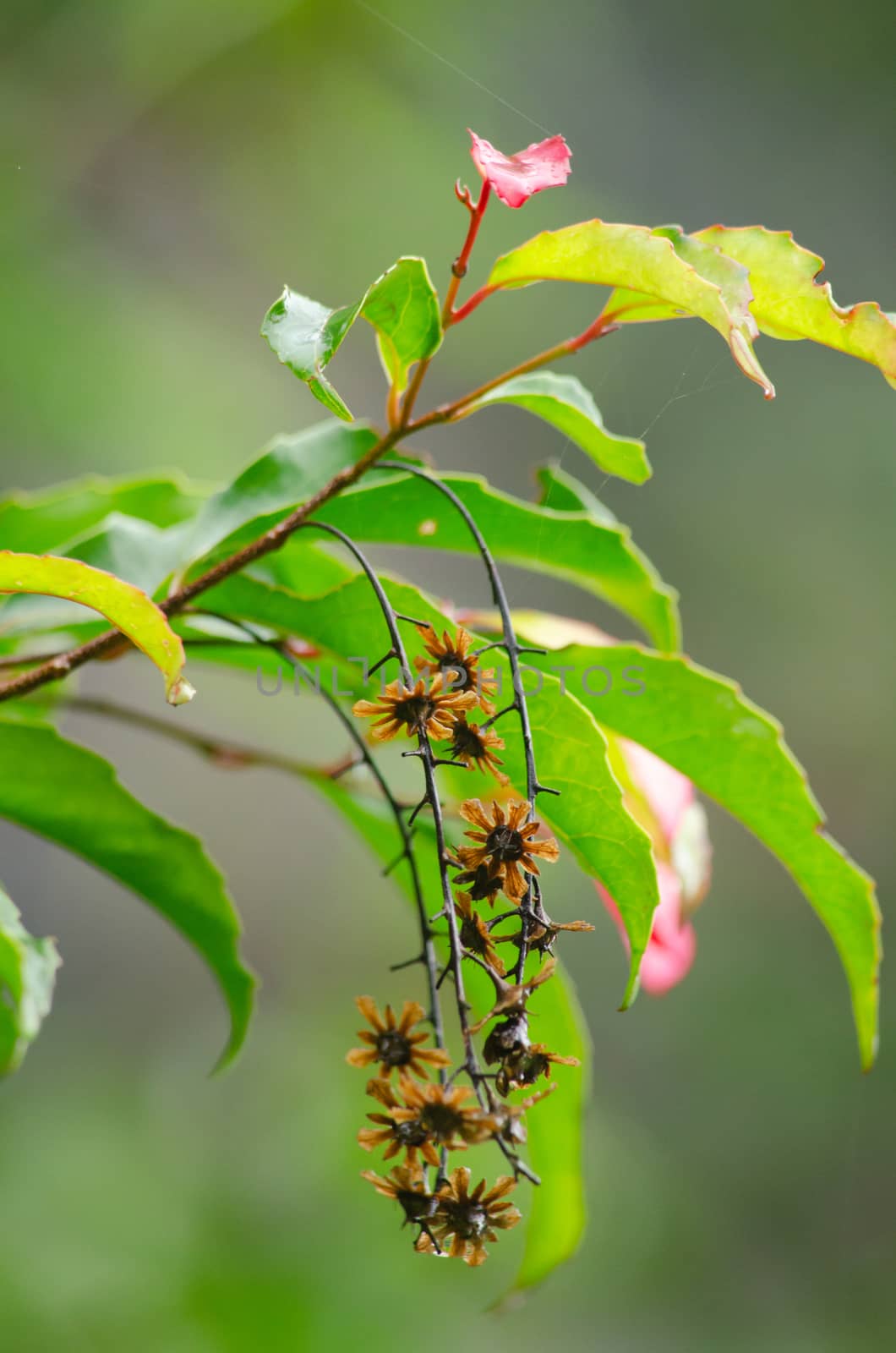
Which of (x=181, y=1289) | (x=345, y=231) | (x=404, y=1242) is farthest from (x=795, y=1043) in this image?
(x=345, y=231)

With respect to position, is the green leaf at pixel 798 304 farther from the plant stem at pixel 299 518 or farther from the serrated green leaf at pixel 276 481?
the serrated green leaf at pixel 276 481

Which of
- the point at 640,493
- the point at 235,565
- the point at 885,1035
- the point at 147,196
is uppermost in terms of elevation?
the point at 147,196

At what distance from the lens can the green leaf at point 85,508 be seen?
0.60 meters

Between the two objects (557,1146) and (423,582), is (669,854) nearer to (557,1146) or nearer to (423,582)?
(557,1146)

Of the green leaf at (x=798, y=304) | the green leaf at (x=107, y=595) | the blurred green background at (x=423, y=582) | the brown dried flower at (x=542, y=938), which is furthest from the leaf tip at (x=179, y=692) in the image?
the blurred green background at (x=423, y=582)

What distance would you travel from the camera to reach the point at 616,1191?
5.59ft

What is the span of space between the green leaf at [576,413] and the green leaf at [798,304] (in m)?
0.08

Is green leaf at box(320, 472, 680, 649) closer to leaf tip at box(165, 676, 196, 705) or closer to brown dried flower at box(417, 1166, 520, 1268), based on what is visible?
leaf tip at box(165, 676, 196, 705)

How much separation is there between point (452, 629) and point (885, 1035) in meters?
1.93

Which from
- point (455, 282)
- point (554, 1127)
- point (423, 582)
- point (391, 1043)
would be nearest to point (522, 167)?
point (455, 282)

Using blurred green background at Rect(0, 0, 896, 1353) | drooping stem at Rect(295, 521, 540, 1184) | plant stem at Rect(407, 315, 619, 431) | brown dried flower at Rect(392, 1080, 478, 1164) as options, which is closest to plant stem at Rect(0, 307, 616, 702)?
plant stem at Rect(407, 315, 619, 431)

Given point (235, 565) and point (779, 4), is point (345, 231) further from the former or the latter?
point (235, 565)

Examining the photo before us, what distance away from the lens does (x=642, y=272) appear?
13.5 inches

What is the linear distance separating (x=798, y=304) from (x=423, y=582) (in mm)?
1670
